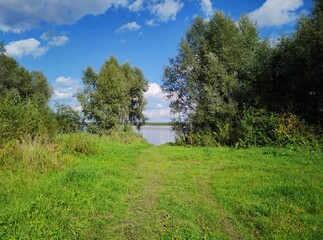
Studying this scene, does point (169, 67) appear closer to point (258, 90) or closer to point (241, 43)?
point (241, 43)

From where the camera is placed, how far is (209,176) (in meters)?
10.8

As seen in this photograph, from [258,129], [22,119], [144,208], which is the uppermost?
[22,119]

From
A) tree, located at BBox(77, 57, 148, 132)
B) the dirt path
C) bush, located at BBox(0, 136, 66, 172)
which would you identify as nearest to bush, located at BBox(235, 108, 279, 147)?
the dirt path

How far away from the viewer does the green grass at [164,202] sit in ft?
19.2

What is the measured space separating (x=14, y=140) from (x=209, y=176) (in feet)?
26.5

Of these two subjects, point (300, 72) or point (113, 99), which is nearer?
point (300, 72)

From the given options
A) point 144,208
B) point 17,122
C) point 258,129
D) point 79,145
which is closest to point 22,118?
point 17,122

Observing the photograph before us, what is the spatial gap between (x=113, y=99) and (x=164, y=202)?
3828cm

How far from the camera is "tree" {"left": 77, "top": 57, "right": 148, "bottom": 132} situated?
43219 millimetres

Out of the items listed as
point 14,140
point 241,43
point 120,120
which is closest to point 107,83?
point 120,120

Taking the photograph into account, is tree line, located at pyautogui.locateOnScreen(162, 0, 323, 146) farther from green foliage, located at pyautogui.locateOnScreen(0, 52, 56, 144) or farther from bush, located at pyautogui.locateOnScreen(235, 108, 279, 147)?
green foliage, located at pyautogui.locateOnScreen(0, 52, 56, 144)

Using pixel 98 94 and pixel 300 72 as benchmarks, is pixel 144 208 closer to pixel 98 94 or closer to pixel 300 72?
pixel 300 72

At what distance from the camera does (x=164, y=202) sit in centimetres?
771

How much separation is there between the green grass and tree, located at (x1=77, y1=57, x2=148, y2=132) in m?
31.3
